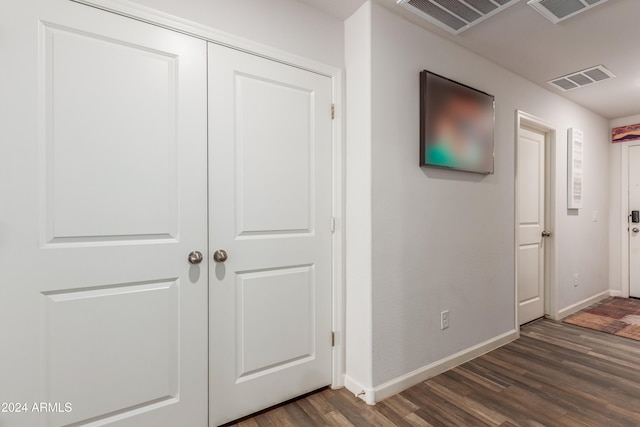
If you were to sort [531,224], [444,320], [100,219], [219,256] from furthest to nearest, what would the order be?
[531,224] → [444,320] → [219,256] → [100,219]

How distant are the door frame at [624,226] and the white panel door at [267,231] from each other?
4.48 meters

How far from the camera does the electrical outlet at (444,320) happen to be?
7.43 feet

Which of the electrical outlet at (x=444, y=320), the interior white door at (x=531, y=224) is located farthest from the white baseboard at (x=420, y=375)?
the interior white door at (x=531, y=224)

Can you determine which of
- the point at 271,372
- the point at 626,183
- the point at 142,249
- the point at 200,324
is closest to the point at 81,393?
the point at 200,324

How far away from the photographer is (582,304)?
3.73 m

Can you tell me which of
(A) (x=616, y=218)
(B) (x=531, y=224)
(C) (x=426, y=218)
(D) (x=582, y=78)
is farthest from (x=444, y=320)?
(A) (x=616, y=218)

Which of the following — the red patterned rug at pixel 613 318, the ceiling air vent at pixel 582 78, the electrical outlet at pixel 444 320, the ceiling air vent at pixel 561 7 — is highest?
the ceiling air vent at pixel 582 78

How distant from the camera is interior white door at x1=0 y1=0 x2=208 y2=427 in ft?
4.04

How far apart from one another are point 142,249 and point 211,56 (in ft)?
3.31

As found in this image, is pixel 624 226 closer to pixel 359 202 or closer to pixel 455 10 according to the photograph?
pixel 455 10

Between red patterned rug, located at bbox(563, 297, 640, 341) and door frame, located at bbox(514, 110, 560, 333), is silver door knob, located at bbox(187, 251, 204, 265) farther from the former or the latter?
red patterned rug, located at bbox(563, 297, 640, 341)

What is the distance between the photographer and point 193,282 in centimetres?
158

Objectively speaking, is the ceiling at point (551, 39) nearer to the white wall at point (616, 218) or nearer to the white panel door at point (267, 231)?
the white panel door at point (267, 231)

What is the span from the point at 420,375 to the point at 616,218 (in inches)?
160
